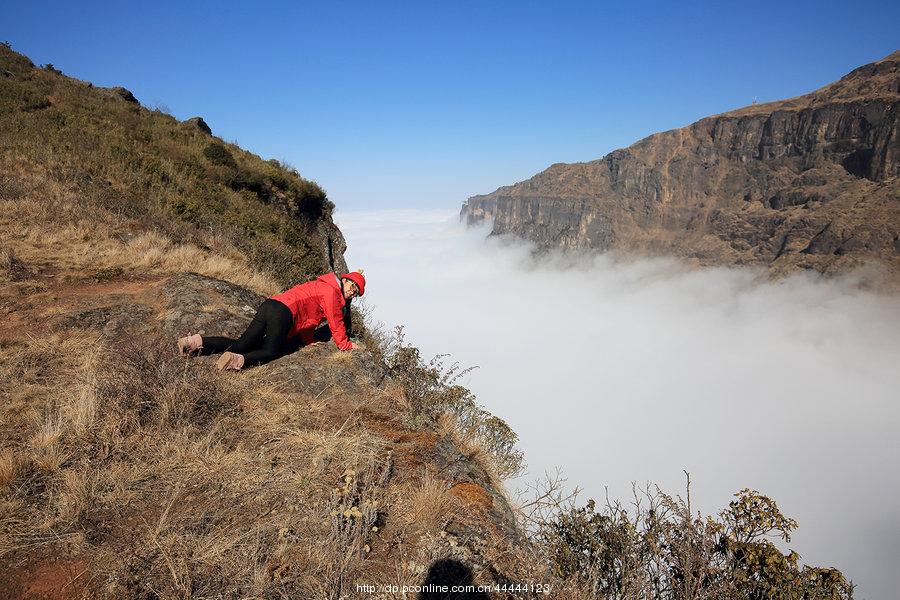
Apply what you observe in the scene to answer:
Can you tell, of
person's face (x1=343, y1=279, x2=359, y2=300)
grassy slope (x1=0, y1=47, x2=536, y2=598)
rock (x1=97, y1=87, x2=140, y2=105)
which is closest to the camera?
grassy slope (x1=0, y1=47, x2=536, y2=598)

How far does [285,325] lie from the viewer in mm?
5051

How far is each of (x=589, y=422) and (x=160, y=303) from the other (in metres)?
101

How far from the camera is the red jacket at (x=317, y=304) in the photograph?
5254 millimetres

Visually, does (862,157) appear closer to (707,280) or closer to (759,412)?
(707,280)

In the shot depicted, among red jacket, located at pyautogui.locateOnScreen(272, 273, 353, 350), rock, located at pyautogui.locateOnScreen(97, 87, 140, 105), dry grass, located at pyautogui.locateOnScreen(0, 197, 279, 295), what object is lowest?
red jacket, located at pyautogui.locateOnScreen(272, 273, 353, 350)

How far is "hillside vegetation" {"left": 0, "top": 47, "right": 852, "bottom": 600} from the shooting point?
7.73ft

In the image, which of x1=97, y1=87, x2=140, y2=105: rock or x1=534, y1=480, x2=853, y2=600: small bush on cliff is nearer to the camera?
x1=534, y1=480, x2=853, y2=600: small bush on cliff

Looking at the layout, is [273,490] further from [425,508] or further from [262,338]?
[262,338]

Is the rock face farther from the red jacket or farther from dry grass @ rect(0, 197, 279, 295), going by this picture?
dry grass @ rect(0, 197, 279, 295)

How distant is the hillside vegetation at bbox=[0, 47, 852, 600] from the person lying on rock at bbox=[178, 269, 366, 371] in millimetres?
214

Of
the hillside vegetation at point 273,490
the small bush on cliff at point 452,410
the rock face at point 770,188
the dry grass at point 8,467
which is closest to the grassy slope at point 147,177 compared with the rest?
the hillside vegetation at point 273,490

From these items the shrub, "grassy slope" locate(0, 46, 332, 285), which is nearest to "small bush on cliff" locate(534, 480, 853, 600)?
"grassy slope" locate(0, 46, 332, 285)

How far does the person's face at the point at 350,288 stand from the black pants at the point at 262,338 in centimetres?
76

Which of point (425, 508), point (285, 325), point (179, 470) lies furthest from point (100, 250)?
Result: point (425, 508)
